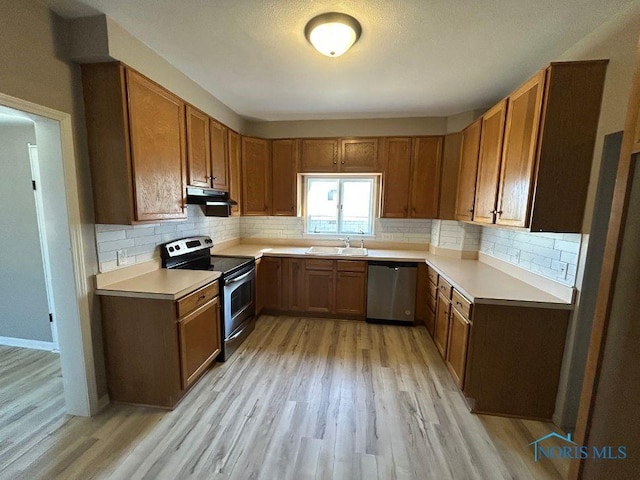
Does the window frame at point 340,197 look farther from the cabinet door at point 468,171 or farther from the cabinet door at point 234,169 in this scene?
the cabinet door at point 468,171

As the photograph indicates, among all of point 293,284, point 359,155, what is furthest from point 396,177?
point 293,284

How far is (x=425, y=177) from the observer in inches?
135

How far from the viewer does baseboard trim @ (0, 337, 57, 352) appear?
2.78m

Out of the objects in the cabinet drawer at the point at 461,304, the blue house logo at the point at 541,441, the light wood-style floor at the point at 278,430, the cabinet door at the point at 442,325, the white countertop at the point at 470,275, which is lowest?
the light wood-style floor at the point at 278,430

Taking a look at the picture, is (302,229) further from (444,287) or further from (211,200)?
(444,287)

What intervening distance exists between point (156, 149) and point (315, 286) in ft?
7.67

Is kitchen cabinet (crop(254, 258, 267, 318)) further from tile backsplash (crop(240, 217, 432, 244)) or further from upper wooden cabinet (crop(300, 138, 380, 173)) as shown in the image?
upper wooden cabinet (crop(300, 138, 380, 173))

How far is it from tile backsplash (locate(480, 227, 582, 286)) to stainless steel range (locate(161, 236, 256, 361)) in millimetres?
2686

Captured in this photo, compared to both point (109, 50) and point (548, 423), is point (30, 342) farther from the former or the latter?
point (548, 423)

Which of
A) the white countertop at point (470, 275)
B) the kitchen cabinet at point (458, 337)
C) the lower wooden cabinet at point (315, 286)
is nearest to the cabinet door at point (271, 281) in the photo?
the lower wooden cabinet at point (315, 286)

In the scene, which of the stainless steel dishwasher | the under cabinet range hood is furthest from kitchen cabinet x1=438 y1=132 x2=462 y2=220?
the under cabinet range hood

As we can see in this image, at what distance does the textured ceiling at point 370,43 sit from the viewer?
152 cm

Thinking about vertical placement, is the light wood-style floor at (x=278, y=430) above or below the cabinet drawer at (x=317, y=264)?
below

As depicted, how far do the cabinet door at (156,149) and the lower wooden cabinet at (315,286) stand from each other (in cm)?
156
